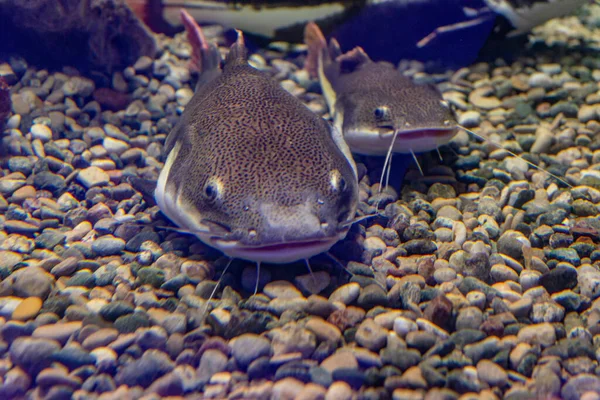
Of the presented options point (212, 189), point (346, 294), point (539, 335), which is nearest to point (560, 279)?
point (539, 335)

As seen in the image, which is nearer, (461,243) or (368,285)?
(368,285)

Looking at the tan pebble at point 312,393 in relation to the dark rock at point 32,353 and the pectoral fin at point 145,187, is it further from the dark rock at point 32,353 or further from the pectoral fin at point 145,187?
the pectoral fin at point 145,187

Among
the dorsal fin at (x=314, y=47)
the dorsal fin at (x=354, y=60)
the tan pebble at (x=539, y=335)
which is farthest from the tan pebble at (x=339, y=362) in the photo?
the dorsal fin at (x=314, y=47)

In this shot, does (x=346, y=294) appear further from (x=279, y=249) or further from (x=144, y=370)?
(x=144, y=370)

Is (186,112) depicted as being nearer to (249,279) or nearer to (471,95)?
(249,279)

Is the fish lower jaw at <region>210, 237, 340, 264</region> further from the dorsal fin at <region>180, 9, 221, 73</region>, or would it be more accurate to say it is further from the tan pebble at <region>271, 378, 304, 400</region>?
the dorsal fin at <region>180, 9, 221, 73</region>

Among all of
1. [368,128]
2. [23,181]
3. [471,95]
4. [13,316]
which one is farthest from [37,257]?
[471,95]
